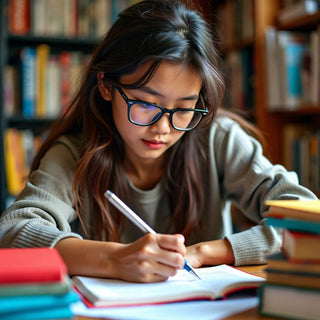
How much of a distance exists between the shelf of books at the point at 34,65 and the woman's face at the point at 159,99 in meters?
1.43

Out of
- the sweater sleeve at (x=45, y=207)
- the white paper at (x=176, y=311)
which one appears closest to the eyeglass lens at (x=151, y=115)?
the sweater sleeve at (x=45, y=207)

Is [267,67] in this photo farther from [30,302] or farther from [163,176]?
[30,302]

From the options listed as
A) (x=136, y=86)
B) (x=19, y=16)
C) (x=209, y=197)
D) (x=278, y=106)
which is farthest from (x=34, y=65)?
(x=136, y=86)

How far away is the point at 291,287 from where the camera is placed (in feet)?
2.25

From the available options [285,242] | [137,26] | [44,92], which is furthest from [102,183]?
[44,92]

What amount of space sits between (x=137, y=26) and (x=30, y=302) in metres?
0.70

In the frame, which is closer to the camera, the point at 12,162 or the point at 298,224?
the point at 298,224

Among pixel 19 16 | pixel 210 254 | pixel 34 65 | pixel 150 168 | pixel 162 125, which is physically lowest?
pixel 210 254

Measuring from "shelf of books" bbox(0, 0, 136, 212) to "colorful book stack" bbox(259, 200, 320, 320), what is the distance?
1.97 meters

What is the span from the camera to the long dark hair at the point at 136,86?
1093 millimetres

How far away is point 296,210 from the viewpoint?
2.27 ft

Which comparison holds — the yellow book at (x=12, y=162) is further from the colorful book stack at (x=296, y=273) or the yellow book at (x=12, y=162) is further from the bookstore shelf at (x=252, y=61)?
the colorful book stack at (x=296, y=273)

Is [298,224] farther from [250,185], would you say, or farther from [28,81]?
[28,81]

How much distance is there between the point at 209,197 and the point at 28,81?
5.17 feet
